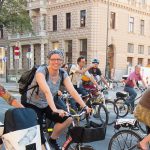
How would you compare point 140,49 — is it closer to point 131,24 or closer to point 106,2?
point 131,24

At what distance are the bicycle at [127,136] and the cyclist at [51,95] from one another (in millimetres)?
1037

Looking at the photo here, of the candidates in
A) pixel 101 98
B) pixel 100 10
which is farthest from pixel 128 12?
pixel 101 98

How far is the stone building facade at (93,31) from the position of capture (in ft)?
135

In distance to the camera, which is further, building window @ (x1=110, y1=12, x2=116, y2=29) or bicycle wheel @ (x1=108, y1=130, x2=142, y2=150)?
building window @ (x1=110, y1=12, x2=116, y2=29)

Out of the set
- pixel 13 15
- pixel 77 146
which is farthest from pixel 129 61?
pixel 77 146

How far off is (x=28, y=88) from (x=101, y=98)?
5692 mm

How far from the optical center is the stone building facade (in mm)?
41000

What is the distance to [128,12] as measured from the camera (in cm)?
4512

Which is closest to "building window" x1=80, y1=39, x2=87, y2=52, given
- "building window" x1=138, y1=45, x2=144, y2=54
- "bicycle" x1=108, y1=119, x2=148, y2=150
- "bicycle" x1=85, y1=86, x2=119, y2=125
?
"building window" x1=138, y1=45, x2=144, y2=54

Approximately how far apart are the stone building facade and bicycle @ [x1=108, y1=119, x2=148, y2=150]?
1325 inches

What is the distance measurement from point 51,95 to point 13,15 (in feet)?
86.1

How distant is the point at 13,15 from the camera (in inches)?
1187

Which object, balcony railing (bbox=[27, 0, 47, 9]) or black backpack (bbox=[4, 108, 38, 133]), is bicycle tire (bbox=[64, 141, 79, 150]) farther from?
balcony railing (bbox=[27, 0, 47, 9])

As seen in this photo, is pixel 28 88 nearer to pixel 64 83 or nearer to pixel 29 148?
pixel 64 83
